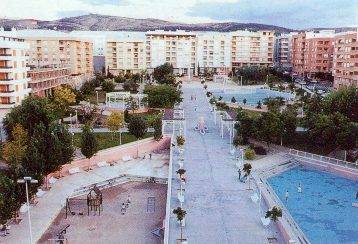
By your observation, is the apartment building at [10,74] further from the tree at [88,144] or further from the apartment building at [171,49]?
the apartment building at [171,49]

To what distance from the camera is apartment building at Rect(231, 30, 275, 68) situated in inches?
4651

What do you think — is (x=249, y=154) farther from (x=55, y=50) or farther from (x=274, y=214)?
(x=55, y=50)

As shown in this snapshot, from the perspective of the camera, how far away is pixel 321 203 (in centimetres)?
2805

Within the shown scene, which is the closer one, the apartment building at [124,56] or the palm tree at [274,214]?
the palm tree at [274,214]

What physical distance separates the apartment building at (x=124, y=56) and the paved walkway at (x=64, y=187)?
71455mm

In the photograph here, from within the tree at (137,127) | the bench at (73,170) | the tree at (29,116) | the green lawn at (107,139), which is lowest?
the bench at (73,170)

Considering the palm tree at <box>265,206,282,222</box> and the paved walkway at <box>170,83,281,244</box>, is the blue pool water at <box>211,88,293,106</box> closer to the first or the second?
the paved walkway at <box>170,83,281,244</box>

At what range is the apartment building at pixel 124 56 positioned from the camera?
4146 inches

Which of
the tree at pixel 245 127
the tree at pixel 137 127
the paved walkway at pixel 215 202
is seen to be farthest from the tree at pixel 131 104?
the tree at pixel 245 127

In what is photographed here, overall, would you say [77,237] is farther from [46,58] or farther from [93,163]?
[46,58]

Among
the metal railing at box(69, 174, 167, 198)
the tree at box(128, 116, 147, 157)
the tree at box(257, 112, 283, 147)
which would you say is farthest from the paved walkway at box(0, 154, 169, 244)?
the tree at box(257, 112, 283, 147)

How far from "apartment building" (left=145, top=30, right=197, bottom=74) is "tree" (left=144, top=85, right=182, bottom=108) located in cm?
5442

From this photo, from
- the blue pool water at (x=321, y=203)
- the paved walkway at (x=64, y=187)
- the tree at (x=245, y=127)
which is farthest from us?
the tree at (x=245, y=127)

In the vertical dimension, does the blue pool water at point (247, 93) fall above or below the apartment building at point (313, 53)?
below
